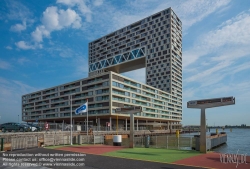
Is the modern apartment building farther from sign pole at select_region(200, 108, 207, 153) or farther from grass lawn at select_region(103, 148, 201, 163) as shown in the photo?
sign pole at select_region(200, 108, 207, 153)

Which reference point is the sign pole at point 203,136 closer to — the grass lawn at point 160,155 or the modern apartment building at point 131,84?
the grass lawn at point 160,155

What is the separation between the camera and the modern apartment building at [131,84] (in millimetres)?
75394

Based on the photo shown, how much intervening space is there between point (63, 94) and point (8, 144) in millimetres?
69156

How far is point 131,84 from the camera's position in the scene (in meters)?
81.6

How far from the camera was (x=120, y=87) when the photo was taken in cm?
7475

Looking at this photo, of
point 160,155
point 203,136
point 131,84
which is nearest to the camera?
point 160,155

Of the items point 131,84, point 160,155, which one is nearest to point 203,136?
point 160,155

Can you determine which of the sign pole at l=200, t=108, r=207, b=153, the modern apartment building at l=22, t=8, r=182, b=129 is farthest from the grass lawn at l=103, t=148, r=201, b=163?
the modern apartment building at l=22, t=8, r=182, b=129

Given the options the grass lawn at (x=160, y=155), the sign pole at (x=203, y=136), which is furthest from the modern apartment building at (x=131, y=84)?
the sign pole at (x=203, y=136)

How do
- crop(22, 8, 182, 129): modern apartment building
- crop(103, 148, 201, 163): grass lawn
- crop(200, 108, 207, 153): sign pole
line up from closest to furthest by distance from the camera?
crop(103, 148, 201, 163): grass lawn
crop(200, 108, 207, 153): sign pole
crop(22, 8, 182, 129): modern apartment building

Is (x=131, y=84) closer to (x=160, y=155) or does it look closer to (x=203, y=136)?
(x=203, y=136)

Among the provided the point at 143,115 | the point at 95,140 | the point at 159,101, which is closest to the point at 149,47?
the point at 159,101

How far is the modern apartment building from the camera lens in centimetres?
7539

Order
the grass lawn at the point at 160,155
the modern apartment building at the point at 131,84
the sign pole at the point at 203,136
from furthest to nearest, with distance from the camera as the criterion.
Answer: the modern apartment building at the point at 131,84
the sign pole at the point at 203,136
the grass lawn at the point at 160,155
